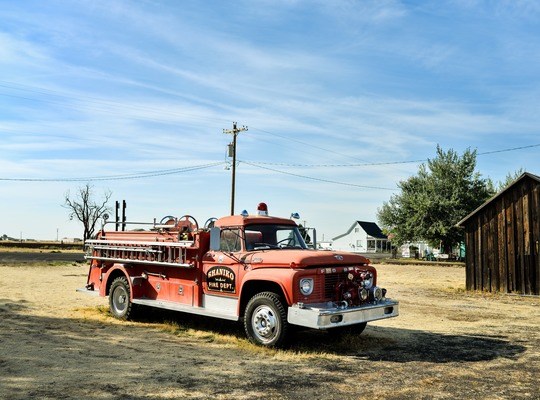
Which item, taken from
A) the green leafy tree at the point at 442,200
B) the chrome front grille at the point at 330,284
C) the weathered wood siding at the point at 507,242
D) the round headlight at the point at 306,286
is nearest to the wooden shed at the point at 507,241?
the weathered wood siding at the point at 507,242

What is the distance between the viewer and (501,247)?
1988 cm

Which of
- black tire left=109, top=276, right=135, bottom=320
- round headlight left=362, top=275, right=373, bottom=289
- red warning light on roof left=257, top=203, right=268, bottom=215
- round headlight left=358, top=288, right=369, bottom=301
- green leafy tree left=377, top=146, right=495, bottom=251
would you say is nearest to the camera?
round headlight left=358, top=288, right=369, bottom=301

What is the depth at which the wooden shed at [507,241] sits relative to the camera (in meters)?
19.0

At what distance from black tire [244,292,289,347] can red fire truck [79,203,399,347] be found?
16 millimetres

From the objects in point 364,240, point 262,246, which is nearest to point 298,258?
point 262,246

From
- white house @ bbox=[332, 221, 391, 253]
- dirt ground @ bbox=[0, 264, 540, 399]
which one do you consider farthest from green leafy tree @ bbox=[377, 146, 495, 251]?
dirt ground @ bbox=[0, 264, 540, 399]

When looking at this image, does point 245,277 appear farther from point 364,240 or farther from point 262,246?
point 364,240

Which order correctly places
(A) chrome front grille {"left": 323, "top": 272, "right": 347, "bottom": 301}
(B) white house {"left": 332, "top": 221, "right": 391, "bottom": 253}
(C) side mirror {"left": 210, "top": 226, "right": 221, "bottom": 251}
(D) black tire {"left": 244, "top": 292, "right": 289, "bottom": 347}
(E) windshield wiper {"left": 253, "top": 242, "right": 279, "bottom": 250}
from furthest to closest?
1. (B) white house {"left": 332, "top": 221, "right": 391, "bottom": 253}
2. (E) windshield wiper {"left": 253, "top": 242, "right": 279, "bottom": 250}
3. (C) side mirror {"left": 210, "top": 226, "right": 221, "bottom": 251}
4. (A) chrome front grille {"left": 323, "top": 272, "right": 347, "bottom": 301}
5. (D) black tire {"left": 244, "top": 292, "right": 289, "bottom": 347}

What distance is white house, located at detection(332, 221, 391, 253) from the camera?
76.9 metres

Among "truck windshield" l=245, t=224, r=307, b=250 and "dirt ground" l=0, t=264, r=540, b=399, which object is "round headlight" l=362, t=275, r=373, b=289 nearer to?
"dirt ground" l=0, t=264, r=540, b=399

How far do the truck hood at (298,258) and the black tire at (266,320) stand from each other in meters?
0.57

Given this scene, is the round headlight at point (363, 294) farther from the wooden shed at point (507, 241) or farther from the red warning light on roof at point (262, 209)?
the wooden shed at point (507, 241)

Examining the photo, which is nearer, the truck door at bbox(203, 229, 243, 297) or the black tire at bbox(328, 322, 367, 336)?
the truck door at bbox(203, 229, 243, 297)

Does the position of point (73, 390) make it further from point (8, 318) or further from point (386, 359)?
point (8, 318)
